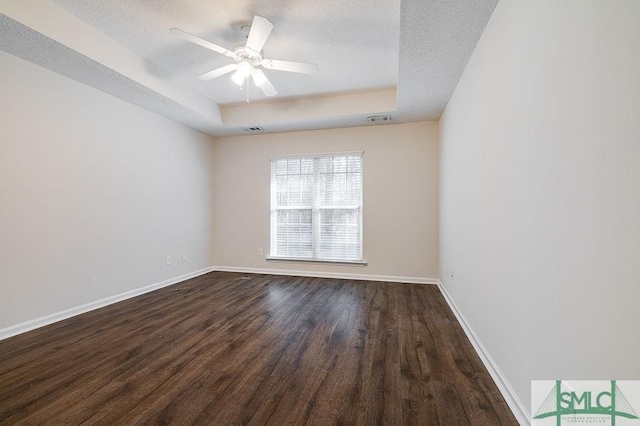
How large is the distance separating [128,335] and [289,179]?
3.19 meters

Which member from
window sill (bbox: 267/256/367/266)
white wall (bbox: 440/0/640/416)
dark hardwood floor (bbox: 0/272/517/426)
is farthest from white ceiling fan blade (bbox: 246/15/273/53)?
window sill (bbox: 267/256/367/266)

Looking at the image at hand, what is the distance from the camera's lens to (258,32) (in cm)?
221

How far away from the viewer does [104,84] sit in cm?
292

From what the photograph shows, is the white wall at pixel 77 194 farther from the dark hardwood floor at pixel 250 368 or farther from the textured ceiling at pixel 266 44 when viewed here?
the dark hardwood floor at pixel 250 368

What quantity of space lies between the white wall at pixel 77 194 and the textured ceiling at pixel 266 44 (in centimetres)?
31

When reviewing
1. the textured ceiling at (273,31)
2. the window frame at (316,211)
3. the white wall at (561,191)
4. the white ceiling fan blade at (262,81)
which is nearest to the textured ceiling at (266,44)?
the textured ceiling at (273,31)

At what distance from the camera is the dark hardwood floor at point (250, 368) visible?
4.74ft

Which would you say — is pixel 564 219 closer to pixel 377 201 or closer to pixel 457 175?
pixel 457 175

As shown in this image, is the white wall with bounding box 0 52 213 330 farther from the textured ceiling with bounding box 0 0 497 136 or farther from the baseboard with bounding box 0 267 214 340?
the textured ceiling with bounding box 0 0 497 136

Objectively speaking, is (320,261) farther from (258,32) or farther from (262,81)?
(258,32)

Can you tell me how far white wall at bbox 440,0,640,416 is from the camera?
2.57 ft

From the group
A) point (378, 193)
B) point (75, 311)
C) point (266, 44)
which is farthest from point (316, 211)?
point (75, 311)

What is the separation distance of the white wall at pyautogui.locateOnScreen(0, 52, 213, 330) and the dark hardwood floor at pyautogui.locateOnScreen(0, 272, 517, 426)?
42 centimetres

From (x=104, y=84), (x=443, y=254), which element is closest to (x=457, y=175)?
(x=443, y=254)
